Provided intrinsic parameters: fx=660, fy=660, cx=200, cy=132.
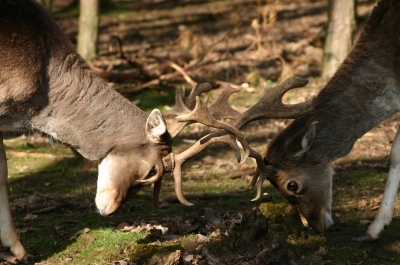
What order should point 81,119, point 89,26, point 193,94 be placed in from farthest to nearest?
point 89,26 → point 193,94 → point 81,119

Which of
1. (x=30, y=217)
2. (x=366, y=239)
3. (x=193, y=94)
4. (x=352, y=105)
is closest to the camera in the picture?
(x=366, y=239)

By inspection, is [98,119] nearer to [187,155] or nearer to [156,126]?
[156,126]

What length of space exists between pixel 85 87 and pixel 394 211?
4.01m

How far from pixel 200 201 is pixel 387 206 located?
2460 millimetres

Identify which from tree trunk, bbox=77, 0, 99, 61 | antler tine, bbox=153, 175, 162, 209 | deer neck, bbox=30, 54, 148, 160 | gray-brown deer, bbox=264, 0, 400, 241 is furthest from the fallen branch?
tree trunk, bbox=77, 0, 99, 61

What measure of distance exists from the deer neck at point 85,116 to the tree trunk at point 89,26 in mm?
7821

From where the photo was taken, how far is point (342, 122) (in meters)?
7.99

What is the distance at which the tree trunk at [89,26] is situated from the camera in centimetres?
1484

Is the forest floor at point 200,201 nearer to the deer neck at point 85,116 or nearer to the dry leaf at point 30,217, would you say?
the dry leaf at point 30,217

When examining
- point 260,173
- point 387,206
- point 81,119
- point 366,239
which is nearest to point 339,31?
point 387,206

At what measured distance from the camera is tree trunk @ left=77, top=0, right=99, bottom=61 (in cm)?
1484

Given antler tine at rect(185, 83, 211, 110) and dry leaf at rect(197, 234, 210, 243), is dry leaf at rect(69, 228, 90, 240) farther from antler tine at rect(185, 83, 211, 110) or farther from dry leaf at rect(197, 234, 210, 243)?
antler tine at rect(185, 83, 211, 110)

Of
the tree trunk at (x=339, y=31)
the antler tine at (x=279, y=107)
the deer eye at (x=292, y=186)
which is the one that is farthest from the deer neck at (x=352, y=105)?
the tree trunk at (x=339, y=31)

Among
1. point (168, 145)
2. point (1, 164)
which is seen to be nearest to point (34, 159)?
point (1, 164)
